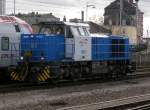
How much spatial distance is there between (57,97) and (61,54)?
5528 mm

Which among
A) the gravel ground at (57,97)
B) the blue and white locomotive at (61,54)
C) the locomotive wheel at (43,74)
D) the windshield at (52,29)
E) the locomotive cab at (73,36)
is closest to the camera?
the gravel ground at (57,97)

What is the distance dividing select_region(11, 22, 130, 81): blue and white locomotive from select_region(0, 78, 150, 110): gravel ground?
1.55 m

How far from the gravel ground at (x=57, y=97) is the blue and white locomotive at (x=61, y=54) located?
1.55 m

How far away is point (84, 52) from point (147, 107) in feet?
36.4

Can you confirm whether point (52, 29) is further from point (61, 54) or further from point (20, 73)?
point (20, 73)

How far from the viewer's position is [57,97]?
19.0 meters

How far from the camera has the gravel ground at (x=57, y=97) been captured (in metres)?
16.2

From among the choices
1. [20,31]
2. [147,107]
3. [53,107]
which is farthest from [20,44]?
[147,107]

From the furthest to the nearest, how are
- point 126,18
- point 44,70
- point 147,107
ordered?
point 126,18
point 44,70
point 147,107

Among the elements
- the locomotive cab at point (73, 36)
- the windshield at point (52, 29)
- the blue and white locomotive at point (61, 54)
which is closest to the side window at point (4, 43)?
the blue and white locomotive at point (61, 54)

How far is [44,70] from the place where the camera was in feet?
76.1

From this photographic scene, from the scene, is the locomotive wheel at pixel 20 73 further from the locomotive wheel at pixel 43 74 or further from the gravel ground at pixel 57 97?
the gravel ground at pixel 57 97

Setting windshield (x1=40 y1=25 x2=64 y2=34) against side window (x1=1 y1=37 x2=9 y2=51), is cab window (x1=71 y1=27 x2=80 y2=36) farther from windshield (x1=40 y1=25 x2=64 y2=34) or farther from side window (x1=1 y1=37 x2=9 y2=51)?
side window (x1=1 y1=37 x2=9 y2=51)

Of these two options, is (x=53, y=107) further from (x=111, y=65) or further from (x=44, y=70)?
(x=111, y=65)
